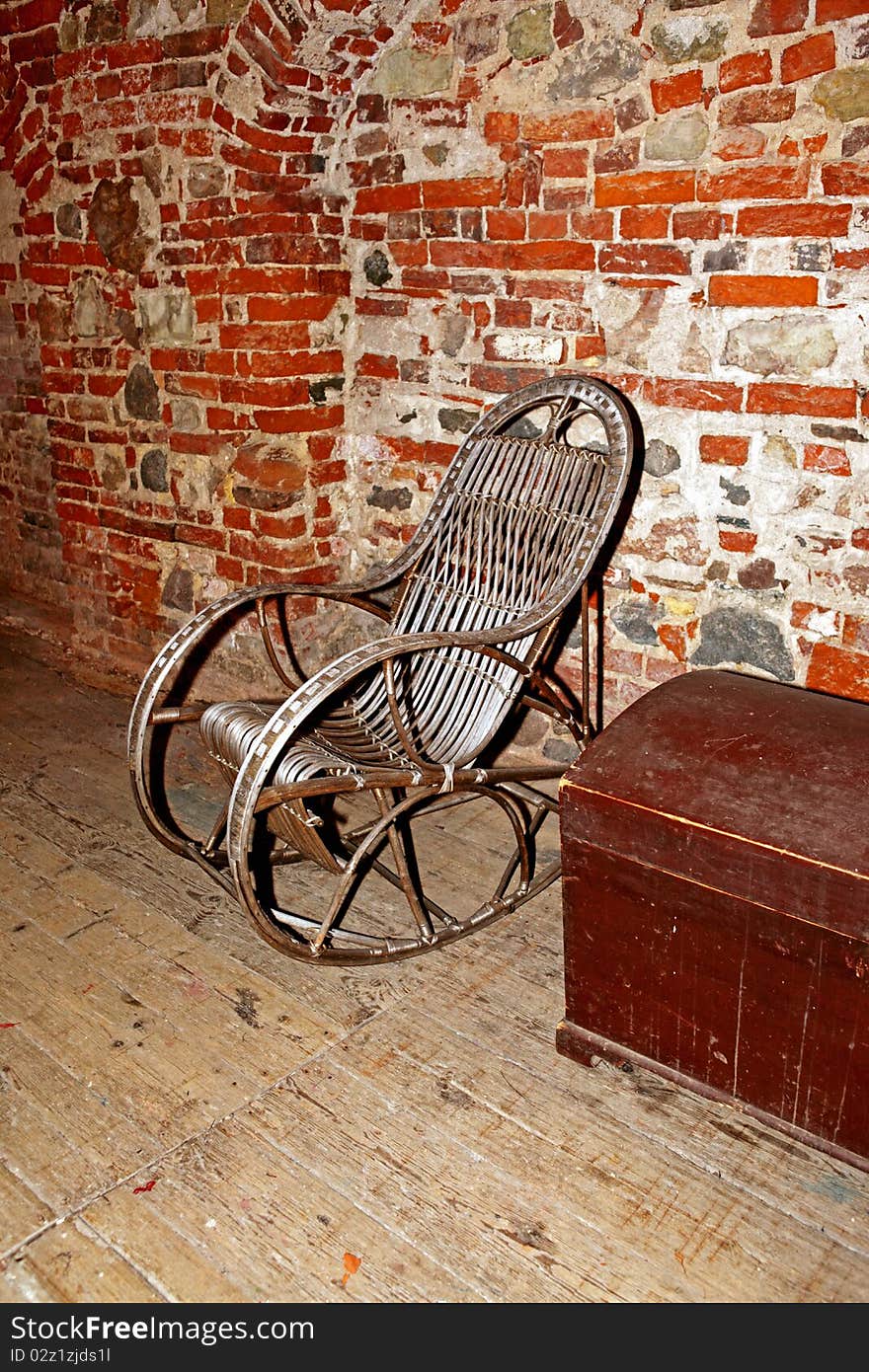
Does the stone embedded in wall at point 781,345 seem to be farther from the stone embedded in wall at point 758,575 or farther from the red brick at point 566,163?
the red brick at point 566,163

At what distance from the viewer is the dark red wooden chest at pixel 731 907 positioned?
169cm

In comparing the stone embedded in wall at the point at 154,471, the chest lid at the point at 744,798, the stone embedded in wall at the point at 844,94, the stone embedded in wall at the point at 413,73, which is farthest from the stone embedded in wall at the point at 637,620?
the stone embedded in wall at the point at 154,471

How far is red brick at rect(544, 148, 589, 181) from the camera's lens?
9.02ft

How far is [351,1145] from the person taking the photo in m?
1.91

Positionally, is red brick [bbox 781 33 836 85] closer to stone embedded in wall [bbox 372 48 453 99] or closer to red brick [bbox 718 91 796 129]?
red brick [bbox 718 91 796 129]

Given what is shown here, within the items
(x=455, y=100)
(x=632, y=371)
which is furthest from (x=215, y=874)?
(x=455, y=100)

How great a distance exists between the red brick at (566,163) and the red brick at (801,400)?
0.74 m

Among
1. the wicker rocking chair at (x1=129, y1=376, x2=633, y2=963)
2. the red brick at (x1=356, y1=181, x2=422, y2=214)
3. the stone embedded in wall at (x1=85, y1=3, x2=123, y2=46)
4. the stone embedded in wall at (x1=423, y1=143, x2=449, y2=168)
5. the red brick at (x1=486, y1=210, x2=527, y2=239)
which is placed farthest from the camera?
the stone embedded in wall at (x1=85, y1=3, x2=123, y2=46)

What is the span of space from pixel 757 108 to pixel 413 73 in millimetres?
1105

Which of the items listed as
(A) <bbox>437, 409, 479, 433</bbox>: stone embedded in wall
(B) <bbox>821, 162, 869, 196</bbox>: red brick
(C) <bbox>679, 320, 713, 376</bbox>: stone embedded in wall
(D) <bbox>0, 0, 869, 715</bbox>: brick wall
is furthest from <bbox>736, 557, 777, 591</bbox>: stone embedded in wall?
(A) <bbox>437, 409, 479, 433</bbox>: stone embedded in wall

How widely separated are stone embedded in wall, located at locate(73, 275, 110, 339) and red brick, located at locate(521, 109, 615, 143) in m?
1.63

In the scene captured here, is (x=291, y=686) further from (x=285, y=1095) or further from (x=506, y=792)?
(x=285, y=1095)

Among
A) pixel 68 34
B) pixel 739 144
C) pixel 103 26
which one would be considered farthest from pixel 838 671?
pixel 68 34

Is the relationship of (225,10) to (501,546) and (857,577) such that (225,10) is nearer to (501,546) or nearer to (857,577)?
(501,546)
